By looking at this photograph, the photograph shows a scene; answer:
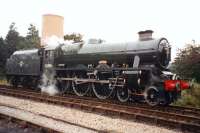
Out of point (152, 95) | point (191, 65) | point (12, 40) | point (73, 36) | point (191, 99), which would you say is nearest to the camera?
point (152, 95)

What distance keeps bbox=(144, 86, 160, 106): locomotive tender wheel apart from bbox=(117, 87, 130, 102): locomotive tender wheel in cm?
114

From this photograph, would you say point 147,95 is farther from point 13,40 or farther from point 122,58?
point 13,40

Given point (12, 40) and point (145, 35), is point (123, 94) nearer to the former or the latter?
point (145, 35)

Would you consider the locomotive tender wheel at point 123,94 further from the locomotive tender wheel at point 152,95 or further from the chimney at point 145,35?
the chimney at point 145,35

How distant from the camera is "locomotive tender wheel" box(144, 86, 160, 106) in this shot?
1093cm

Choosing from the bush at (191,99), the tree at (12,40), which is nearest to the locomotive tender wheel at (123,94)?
the bush at (191,99)

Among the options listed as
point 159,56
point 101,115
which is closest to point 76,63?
point 159,56

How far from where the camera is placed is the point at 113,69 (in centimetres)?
1250

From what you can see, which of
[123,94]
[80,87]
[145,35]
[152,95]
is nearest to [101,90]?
[80,87]

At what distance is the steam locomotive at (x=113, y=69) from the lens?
36.9 feet

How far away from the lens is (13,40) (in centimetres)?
3731

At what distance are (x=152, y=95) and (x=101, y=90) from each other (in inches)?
136

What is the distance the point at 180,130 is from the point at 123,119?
1.92m

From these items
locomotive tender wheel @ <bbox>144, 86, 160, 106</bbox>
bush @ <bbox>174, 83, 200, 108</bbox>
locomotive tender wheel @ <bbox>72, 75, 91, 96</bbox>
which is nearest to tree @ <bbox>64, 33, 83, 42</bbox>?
locomotive tender wheel @ <bbox>72, 75, 91, 96</bbox>
